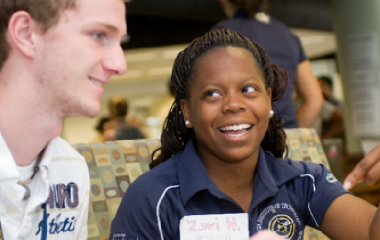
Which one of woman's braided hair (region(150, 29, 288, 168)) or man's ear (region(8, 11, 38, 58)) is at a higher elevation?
man's ear (region(8, 11, 38, 58))

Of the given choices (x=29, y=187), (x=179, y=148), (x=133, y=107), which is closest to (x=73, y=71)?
(x=29, y=187)

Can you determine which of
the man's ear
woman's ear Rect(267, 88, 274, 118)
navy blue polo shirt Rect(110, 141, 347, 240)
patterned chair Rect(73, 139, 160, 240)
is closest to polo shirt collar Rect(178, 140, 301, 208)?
navy blue polo shirt Rect(110, 141, 347, 240)

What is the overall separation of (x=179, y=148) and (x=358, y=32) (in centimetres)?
512

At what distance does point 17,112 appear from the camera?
3.26 feet

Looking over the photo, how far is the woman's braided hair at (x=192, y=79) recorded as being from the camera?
5.06 feet

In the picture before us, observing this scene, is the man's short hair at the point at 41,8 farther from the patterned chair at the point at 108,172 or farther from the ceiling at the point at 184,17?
the ceiling at the point at 184,17

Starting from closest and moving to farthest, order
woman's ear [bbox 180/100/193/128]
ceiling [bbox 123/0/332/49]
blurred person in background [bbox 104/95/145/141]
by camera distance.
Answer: woman's ear [bbox 180/100/193/128]
blurred person in background [bbox 104/95/145/141]
ceiling [bbox 123/0/332/49]

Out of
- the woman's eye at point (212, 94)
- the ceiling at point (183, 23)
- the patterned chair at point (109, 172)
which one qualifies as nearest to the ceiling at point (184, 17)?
the ceiling at point (183, 23)

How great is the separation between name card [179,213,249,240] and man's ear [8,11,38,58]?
604 mm

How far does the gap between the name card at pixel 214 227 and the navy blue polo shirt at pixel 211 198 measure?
20mm

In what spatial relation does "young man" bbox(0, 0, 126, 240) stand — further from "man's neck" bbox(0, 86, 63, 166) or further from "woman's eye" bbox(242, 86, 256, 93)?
"woman's eye" bbox(242, 86, 256, 93)

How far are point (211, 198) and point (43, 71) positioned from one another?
62 centimetres

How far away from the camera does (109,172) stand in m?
1.63

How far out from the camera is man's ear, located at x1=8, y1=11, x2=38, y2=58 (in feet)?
3.10
